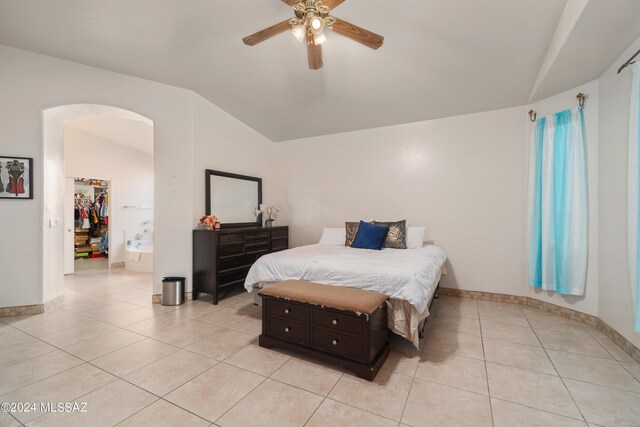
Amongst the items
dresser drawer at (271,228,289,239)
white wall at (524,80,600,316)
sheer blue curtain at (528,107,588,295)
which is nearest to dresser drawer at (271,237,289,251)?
dresser drawer at (271,228,289,239)

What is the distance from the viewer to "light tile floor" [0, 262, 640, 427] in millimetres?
1579

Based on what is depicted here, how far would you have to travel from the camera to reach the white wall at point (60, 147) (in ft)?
9.79

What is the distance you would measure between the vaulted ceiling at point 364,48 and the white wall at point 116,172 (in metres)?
2.57

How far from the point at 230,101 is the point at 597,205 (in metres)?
4.68

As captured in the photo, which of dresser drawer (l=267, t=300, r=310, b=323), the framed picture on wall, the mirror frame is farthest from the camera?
the mirror frame

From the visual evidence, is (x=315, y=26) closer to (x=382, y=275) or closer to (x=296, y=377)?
(x=382, y=275)

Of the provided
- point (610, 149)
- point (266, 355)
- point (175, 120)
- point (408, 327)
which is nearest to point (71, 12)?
point (175, 120)

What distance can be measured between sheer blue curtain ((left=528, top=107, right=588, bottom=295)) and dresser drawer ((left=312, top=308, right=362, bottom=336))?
2.63 m

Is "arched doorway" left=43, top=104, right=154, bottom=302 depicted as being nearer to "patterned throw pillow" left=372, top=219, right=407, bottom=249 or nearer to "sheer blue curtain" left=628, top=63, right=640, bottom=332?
"patterned throw pillow" left=372, top=219, right=407, bottom=249

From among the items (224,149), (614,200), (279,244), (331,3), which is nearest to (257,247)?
(279,244)

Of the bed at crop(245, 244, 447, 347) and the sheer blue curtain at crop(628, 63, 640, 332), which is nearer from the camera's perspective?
the sheer blue curtain at crop(628, 63, 640, 332)

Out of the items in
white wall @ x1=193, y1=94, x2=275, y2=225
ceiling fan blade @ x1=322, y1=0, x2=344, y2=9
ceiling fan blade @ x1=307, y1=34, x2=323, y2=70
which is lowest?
white wall @ x1=193, y1=94, x2=275, y2=225

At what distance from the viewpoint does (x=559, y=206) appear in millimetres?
3023

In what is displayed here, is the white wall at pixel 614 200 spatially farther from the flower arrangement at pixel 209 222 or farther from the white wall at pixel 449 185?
the flower arrangement at pixel 209 222
